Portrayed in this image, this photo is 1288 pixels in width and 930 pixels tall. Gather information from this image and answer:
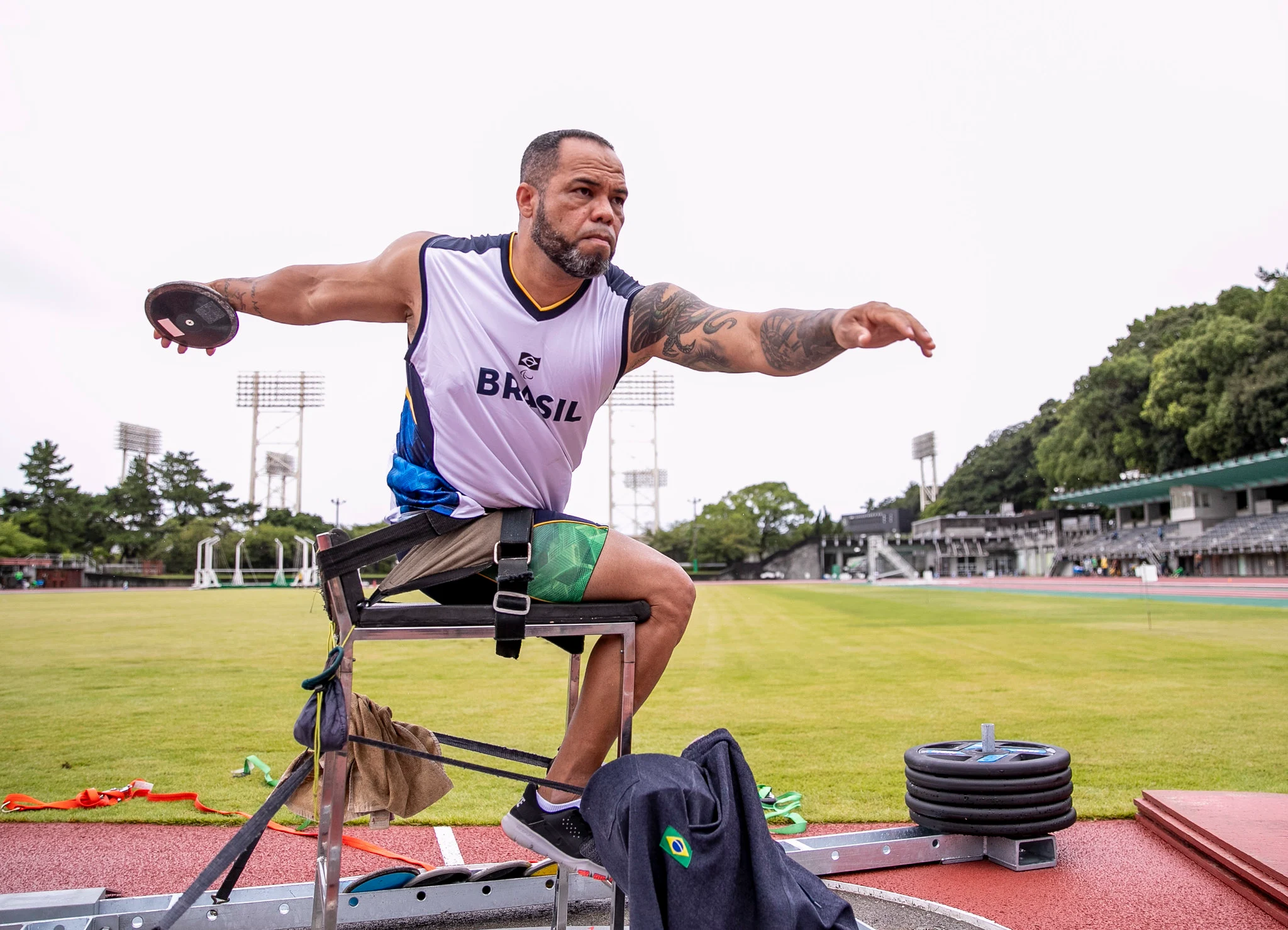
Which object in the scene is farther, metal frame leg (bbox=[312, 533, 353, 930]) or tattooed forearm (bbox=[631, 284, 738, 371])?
tattooed forearm (bbox=[631, 284, 738, 371])

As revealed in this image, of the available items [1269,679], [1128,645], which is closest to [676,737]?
[1269,679]

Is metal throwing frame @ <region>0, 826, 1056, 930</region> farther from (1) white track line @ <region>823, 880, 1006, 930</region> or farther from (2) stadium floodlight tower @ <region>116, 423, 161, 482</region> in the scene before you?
(2) stadium floodlight tower @ <region>116, 423, 161, 482</region>

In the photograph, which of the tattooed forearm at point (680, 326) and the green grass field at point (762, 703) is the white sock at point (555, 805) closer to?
the tattooed forearm at point (680, 326)

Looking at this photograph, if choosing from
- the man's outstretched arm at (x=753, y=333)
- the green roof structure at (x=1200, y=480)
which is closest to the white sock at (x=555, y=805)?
the man's outstretched arm at (x=753, y=333)

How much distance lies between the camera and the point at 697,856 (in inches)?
77.4

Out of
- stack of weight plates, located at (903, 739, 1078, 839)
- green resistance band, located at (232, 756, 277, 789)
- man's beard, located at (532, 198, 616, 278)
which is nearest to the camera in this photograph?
man's beard, located at (532, 198, 616, 278)

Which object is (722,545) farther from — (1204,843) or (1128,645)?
(1204,843)

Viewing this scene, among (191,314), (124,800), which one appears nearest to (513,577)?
(191,314)

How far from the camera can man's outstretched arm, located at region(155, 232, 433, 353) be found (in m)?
2.64

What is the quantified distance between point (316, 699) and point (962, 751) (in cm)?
271

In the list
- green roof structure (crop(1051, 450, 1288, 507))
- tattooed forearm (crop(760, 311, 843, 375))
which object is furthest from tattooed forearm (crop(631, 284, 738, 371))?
green roof structure (crop(1051, 450, 1288, 507))

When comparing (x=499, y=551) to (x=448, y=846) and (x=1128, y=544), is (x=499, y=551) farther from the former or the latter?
(x=1128, y=544)

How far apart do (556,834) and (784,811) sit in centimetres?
214

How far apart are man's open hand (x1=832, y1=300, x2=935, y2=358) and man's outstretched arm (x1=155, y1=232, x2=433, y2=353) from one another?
126cm
